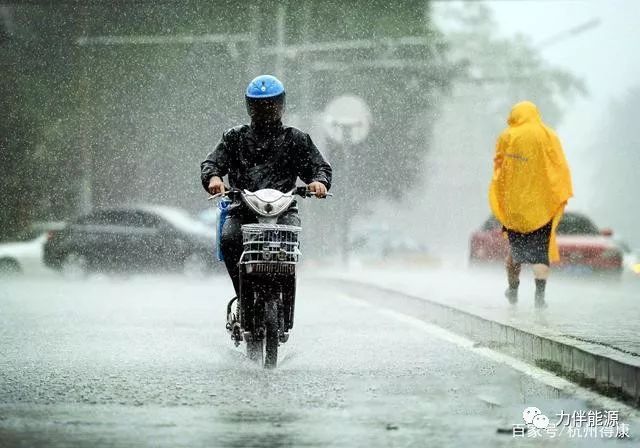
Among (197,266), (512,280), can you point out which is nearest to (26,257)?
(197,266)

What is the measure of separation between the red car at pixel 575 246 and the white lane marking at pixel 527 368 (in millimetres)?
8035

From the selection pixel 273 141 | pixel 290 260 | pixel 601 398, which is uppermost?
pixel 273 141

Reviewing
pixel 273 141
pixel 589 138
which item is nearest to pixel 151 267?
pixel 273 141

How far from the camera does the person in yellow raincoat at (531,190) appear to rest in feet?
39.7

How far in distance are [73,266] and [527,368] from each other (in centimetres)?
1573

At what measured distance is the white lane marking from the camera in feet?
22.8

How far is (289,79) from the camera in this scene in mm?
28562

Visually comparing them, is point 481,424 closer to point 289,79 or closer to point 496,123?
point 289,79

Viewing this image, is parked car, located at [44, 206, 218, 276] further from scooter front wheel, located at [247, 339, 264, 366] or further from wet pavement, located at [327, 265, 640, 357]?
scooter front wheel, located at [247, 339, 264, 366]

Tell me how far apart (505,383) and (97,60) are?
27453 millimetres

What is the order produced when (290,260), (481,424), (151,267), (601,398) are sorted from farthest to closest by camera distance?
(151,267), (290,260), (601,398), (481,424)

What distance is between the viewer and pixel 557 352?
340 inches

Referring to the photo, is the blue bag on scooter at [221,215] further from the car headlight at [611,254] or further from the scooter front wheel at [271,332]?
the car headlight at [611,254]

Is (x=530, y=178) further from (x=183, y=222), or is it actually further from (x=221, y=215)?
(x=183, y=222)
